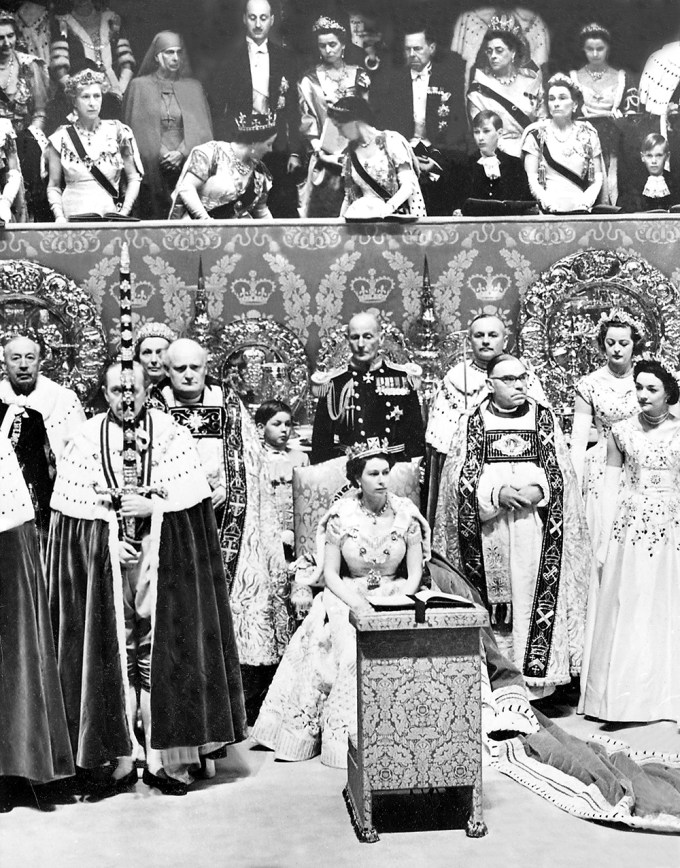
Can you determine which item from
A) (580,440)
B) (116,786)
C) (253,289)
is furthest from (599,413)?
(116,786)

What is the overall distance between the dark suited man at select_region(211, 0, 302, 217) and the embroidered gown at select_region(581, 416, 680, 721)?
281 cm

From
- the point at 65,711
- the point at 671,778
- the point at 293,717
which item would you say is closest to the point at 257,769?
the point at 293,717

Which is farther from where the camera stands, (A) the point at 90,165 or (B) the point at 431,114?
(B) the point at 431,114

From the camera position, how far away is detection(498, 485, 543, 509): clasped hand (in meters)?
6.51

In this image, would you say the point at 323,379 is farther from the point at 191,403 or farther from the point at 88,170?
the point at 88,170

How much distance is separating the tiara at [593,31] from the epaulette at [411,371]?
7.95ft

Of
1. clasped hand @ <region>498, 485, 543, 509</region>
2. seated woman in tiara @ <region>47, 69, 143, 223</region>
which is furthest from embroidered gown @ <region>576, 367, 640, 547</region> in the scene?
seated woman in tiara @ <region>47, 69, 143, 223</region>

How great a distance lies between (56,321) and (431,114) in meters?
2.68

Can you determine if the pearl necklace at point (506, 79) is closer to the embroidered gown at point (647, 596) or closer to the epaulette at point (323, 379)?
the epaulette at point (323, 379)

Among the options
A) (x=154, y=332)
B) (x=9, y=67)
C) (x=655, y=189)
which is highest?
(x=9, y=67)

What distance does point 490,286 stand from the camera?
7797mm

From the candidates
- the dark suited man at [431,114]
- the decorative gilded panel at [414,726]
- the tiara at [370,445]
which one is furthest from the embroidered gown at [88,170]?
the decorative gilded panel at [414,726]

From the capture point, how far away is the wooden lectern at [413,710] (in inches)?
185

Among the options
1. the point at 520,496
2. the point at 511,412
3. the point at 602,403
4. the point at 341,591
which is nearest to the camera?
the point at 341,591
